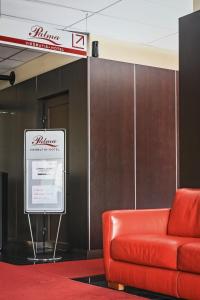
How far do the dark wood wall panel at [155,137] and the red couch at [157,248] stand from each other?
9.11ft

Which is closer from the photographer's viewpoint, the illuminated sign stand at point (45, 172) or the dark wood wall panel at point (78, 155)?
the illuminated sign stand at point (45, 172)

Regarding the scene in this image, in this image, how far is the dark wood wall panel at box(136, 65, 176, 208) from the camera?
7746 millimetres

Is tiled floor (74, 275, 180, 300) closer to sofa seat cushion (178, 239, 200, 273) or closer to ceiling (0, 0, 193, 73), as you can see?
sofa seat cushion (178, 239, 200, 273)

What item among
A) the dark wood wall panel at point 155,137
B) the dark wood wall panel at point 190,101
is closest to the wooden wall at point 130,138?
the dark wood wall panel at point 155,137

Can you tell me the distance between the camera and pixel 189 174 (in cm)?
552

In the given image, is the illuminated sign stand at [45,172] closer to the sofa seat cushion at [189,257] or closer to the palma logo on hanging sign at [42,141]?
the palma logo on hanging sign at [42,141]

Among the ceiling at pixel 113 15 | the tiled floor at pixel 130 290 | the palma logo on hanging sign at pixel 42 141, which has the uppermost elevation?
the ceiling at pixel 113 15

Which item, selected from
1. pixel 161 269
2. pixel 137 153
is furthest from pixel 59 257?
pixel 161 269

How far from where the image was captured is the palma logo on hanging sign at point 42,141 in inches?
278

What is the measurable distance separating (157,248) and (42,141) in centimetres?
331

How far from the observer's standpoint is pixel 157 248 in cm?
414

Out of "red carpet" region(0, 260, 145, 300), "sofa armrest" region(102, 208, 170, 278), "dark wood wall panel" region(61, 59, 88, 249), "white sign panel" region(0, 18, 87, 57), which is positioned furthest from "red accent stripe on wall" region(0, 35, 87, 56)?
"sofa armrest" region(102, 208, 170, 278)

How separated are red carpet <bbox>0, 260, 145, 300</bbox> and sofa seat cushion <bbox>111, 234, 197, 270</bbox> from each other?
0.30 m

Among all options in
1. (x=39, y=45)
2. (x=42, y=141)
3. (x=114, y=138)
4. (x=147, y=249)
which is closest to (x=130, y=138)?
(x=114, y=138)
